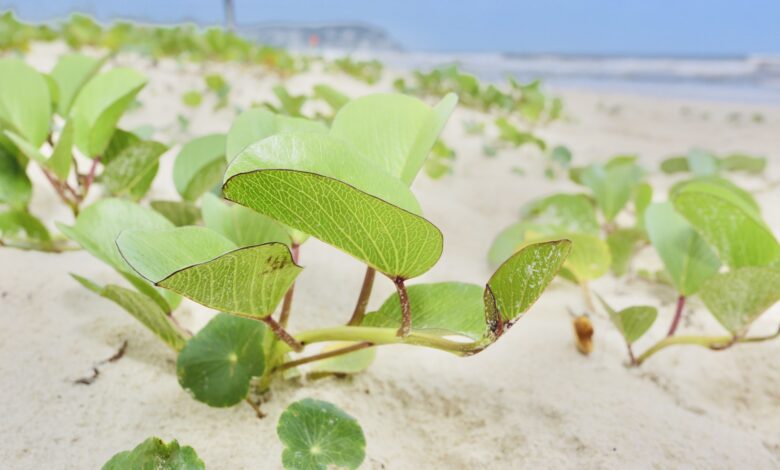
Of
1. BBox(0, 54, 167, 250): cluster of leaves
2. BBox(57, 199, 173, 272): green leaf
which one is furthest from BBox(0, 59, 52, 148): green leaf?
BBox(57, 199, 173, 272): green leaf

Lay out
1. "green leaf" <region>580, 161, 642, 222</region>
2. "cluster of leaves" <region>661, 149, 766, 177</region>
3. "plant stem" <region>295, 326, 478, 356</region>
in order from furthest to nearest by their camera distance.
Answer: "cluster of leaves" <region>661, 149, 766, 177</region>
"green leaf" <region>580, 161, 642, 222</region>
"plant stem" <region>295, 326, 478, 356</region>

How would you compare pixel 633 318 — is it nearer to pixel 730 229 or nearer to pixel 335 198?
pixel 730 229

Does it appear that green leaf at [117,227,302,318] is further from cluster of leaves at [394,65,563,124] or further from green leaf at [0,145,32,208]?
cluster of leaves at [394,65,563,124]

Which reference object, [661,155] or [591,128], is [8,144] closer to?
[661,155]

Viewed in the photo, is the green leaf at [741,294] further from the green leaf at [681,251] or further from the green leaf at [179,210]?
the green leaf at [179,210]

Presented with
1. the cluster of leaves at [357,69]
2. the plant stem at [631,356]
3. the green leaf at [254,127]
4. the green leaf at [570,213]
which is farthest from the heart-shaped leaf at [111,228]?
the cluster of leaves at [357,69]

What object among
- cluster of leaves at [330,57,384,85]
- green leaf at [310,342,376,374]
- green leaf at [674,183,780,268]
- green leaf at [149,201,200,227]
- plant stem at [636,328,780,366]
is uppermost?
green leaf at [674,183,780,268]

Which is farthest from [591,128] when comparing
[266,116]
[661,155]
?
[266,116]
